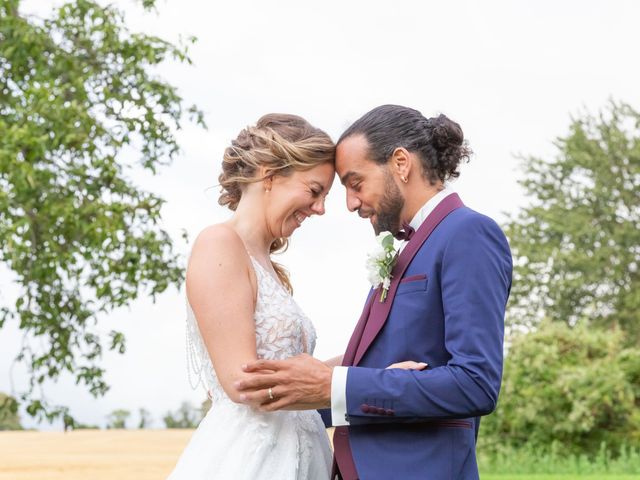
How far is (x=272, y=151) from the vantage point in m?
3.56

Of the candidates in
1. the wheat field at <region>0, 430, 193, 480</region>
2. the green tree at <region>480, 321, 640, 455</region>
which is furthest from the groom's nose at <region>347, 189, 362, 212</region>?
the green tree at <region>480, 321, 640, 455</region>

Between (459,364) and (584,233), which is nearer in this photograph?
(459,364)

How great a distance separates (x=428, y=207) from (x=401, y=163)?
18cm

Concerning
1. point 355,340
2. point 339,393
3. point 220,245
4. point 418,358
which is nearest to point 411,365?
point 418,358

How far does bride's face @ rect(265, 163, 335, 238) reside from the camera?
355 cm

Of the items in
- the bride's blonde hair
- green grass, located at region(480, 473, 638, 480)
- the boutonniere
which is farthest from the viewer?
green grass, located at region(480, 473, 638, 480)

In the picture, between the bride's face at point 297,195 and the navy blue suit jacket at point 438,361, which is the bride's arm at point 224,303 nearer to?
the bride's face at point 297,195

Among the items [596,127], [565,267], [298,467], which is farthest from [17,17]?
[596,127]

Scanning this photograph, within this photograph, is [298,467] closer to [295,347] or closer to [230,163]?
[295,347]

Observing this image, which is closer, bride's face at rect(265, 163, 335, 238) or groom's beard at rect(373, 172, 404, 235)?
groom's beard at rect(373, 172, 404, 235)

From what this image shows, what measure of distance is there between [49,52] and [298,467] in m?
7.82

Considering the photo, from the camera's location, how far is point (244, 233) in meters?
3.61

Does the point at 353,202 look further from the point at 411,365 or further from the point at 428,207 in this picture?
the point at 411,365

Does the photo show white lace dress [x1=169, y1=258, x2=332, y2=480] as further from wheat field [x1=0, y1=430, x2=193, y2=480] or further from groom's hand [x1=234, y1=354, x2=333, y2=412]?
wheat field [x1=0, y1=430, x2=193, y2=480]
